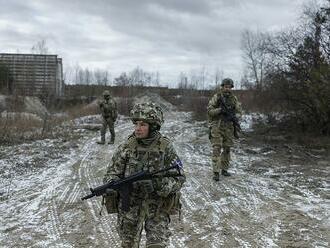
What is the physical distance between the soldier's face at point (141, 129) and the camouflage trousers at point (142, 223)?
582 millimetres

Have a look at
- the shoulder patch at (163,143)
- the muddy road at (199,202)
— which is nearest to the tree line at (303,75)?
the muddy road at (199,202)

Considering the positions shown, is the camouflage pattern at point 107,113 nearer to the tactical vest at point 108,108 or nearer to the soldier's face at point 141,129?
the tactical vest at point 108,108

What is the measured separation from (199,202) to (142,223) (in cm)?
408

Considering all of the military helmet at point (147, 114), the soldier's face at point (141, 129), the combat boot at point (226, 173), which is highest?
the military helmet at point (147, 114)

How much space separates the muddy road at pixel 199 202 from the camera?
658cm

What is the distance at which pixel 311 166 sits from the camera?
1188 cm

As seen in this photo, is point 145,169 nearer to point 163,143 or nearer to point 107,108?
point 163,143

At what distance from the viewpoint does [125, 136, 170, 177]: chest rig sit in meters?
4.36

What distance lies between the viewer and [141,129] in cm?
436

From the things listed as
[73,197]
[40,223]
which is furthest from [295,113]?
[40,223]

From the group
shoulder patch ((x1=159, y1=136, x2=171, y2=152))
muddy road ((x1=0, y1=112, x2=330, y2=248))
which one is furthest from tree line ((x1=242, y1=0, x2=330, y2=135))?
shoulder patch ((x1=159, y1=136, x2=171, y2=152))

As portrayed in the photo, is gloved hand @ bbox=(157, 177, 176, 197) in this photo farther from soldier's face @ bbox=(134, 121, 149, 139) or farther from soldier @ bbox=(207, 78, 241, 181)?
soldier @ bbox=(207, 78, 241, 181)

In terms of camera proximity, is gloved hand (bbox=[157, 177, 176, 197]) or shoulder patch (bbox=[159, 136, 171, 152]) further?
shoulder patch (bbox=[159, 136, 171, 152])

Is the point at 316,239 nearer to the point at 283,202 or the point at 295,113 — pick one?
the point at 283,202
